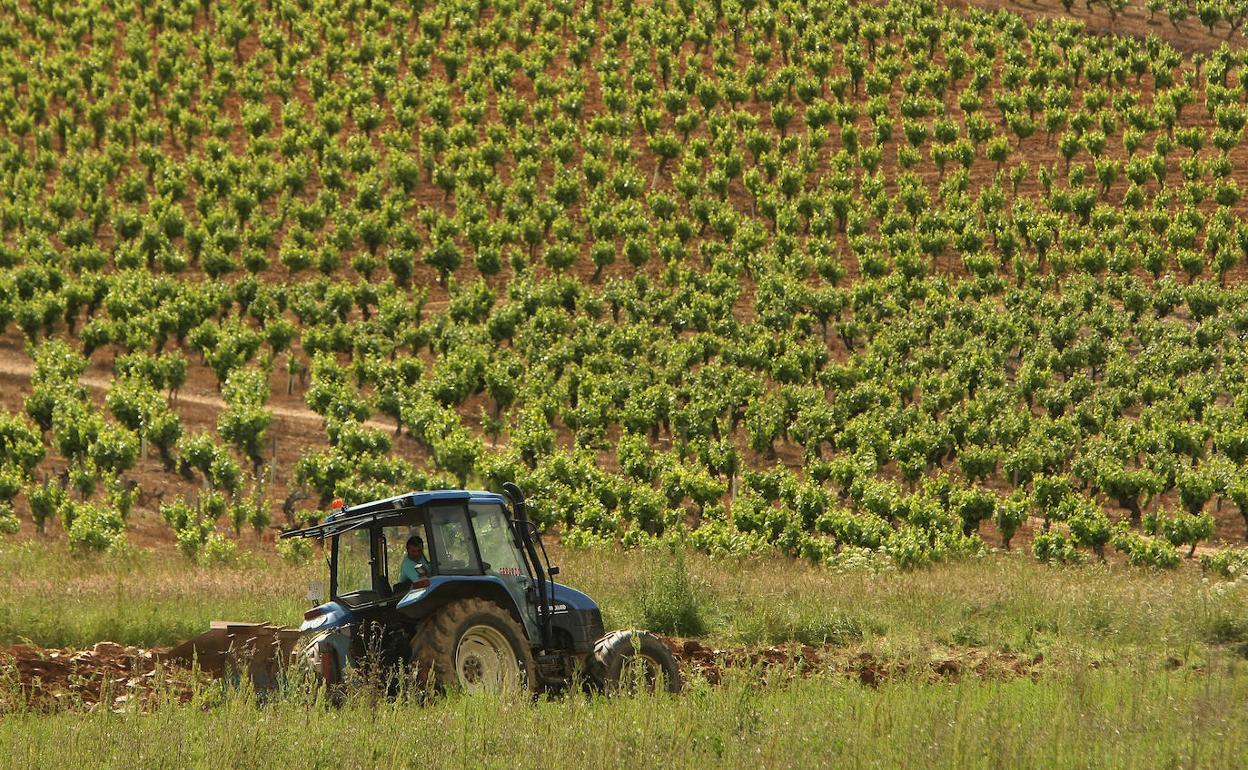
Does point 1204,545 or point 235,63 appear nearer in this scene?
point 1204,545

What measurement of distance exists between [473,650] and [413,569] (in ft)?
3.33

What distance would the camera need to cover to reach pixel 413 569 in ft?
38.5

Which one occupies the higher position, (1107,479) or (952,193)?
(952,193)

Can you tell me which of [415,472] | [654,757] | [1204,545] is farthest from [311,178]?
[654,757]

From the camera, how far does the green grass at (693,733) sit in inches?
311

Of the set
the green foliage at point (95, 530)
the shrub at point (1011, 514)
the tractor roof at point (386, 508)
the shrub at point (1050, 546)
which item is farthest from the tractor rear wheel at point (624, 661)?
the shrub at point (1011, 514)

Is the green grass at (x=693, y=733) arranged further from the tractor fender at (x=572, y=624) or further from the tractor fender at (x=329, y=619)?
the tractor fender at (x=572, y=624)

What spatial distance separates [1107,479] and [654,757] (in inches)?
1049

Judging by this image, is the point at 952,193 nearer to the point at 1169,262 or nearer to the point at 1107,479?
the point at 1169,262

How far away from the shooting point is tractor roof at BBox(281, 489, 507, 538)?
1155 cm

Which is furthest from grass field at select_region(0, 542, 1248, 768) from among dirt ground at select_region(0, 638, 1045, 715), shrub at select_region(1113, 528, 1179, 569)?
shrub at select_region(1113, 528, 1179, 569)

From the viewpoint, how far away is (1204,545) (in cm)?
3244

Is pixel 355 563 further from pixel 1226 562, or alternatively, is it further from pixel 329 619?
pixel 1226 562

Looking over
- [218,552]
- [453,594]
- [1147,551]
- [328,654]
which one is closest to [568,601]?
[453,594]
